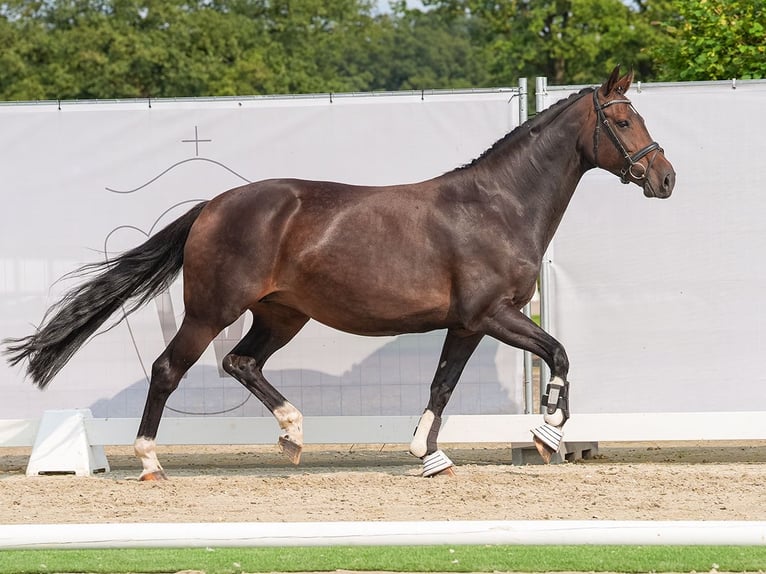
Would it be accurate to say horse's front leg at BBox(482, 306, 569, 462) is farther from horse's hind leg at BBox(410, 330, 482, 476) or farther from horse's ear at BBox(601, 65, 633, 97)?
horse's ear at BBox(601, 65, 633, 97)

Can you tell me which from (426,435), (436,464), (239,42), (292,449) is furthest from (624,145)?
(239,42)

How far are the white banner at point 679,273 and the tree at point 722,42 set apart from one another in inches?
53.4

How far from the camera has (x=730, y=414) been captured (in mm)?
7625

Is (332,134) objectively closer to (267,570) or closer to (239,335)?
(239,335)

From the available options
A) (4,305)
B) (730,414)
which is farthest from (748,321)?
(4,305)

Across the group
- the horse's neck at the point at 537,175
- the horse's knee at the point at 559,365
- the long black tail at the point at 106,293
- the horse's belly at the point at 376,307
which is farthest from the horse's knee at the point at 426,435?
the long black tail at the point at 106,293

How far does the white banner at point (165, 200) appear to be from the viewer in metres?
8.08

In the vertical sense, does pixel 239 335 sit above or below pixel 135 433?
above

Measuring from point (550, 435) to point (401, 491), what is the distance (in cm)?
94

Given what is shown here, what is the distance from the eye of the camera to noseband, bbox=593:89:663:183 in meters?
6.91

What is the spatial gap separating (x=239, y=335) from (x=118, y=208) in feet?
4.09

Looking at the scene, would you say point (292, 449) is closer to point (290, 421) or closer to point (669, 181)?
point (290, 421)

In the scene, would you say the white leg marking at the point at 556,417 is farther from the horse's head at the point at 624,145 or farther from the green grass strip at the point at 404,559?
the green grass strip at the point at 404,559

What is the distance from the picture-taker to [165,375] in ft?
23.8
